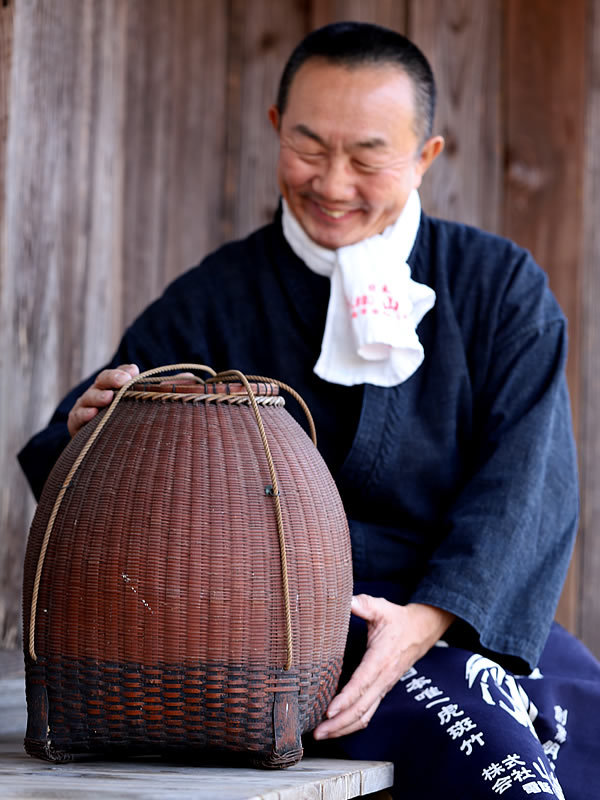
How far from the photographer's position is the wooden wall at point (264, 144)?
8.97 ft

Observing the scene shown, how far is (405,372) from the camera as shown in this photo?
6.36 feet

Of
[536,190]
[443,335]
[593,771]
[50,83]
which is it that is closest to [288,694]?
[593,771]

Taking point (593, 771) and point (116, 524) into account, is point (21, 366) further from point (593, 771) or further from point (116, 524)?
point (593, 771)

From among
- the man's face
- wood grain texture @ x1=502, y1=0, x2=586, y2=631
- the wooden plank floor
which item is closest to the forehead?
the man's face

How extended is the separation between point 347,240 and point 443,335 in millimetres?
252

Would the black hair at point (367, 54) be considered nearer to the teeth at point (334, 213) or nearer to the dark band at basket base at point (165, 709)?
the teeth at point (334, 213)

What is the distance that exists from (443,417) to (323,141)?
54cm

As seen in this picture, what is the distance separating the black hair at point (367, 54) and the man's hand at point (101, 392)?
73 cm

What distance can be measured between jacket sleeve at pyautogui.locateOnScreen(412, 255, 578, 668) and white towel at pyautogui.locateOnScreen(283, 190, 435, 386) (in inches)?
7.0

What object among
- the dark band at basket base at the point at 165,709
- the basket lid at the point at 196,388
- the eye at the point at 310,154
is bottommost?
the dark band at basket base at the point at 165,709

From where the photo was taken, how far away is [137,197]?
302 cm

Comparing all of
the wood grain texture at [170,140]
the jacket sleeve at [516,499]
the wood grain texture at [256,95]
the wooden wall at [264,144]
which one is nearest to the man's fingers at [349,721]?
the jacket sleeve at [516,499]

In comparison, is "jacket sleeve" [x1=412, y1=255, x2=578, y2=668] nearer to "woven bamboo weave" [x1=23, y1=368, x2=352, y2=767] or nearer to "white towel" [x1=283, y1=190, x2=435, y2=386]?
"white towel" [x1=283, y1=190, x2=435, y2=386]

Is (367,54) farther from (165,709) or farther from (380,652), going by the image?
(165,709)
